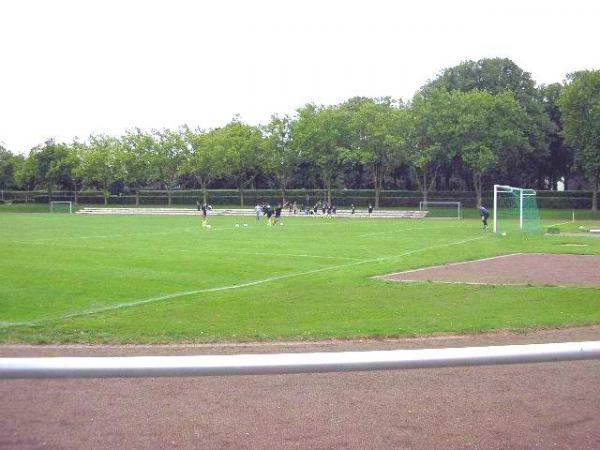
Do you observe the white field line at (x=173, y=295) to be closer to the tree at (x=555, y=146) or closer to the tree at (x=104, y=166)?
the tree at (x=555, y=146)

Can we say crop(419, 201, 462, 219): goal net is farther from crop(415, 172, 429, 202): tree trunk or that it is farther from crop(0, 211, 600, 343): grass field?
crop(0, 211, 600, 343): grass field

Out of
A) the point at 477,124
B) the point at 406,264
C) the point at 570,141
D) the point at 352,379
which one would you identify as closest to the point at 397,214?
the point at 477,124

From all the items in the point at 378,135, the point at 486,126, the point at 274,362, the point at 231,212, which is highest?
the point at 486,126

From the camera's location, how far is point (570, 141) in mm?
70812

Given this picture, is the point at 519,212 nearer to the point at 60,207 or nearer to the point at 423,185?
the point at 423,185

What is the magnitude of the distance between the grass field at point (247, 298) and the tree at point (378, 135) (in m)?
50.4

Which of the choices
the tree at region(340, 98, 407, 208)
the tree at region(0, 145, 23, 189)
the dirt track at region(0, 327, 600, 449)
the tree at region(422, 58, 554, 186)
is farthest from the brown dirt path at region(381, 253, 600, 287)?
the tree at region(0, 145, 23, 189)

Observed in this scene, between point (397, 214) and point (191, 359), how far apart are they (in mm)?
73574

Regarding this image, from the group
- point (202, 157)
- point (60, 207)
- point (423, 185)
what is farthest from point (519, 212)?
point (60, 207)

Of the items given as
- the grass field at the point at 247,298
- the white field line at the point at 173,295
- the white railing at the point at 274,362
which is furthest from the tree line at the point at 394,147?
the white railing at the point at 274,362

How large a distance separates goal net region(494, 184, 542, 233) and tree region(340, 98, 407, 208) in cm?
1944

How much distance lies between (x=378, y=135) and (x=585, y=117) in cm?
2176

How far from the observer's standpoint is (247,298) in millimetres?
15320

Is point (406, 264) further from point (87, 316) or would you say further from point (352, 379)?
point (352, 379)
